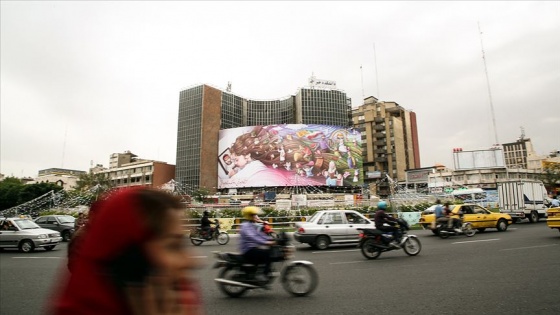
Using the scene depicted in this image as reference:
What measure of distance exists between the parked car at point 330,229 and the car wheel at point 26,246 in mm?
10757

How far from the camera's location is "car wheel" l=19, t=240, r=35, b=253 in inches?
550

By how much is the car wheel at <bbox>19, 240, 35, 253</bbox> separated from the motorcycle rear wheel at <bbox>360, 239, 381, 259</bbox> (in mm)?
13084

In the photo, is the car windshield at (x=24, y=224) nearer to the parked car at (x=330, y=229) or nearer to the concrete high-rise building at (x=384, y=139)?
the parked car at (x=330, y=229)

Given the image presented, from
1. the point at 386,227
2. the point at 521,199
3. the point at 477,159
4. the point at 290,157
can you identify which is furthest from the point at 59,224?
the point at 477,159

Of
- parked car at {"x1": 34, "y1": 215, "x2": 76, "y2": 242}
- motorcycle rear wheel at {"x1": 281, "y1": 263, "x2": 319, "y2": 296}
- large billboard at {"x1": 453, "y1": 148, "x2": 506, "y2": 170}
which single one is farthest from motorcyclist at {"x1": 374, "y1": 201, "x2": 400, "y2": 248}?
large billboard at {"x1": 453, "y1": 148, "x2": 506, "y2": 170}

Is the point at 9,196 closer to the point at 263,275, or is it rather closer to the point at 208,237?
the point at 208,237

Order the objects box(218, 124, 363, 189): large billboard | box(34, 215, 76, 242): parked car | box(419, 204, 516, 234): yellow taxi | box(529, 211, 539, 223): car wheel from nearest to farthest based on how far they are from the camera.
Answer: box(419, 204, 516, 234): yellow taxi
box(34, 215, 76, 242): parked car
box(529, 211, 539, 223): car wheel
box(218, 124, 363, 189): large billboard

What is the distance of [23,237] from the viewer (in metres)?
14.0

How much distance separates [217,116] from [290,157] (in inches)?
863

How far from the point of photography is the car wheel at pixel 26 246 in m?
14.0

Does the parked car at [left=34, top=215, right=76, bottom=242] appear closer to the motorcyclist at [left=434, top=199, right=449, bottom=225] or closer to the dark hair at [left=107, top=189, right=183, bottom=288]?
the motorcyclist at [left=434, top=199, right=449, bottom=225]

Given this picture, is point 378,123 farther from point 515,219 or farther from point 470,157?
point 515,219

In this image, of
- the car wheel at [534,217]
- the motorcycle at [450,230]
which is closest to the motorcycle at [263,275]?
the motorcycle at [450,230]

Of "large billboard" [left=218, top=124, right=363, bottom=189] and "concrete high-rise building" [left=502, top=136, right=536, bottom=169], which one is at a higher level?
"concrete high-rise building" [left=502, top=136, right=536, bottom=169]
